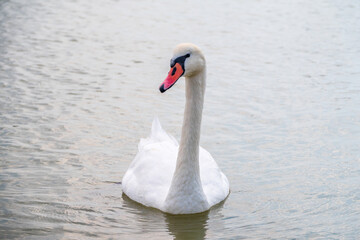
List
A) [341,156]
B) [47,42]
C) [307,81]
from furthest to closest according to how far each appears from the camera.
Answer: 1. [47,42]
2. [307,81]
3. [341,156]

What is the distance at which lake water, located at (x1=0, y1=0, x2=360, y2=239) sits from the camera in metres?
6.57

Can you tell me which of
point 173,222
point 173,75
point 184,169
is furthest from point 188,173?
point 173,75

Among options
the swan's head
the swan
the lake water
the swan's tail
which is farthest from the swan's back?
the swan's head

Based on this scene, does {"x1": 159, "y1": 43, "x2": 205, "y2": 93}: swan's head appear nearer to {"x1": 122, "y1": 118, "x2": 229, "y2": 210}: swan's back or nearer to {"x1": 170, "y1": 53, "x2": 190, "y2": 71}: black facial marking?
{"x1": 170, "y1": 53, "x2": 190, "y2": 71}: black facial marking

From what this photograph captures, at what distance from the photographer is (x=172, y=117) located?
389 inches

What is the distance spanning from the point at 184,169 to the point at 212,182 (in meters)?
0.55

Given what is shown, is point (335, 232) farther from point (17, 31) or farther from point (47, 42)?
point (17, 31)

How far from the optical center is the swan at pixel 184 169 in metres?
6.21

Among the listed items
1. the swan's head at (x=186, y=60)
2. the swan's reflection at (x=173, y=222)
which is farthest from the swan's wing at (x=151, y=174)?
the swan's head at (x=186, y=60)

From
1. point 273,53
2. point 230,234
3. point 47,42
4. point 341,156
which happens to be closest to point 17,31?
point 47,42

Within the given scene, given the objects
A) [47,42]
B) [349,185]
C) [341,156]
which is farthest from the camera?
[47,42]

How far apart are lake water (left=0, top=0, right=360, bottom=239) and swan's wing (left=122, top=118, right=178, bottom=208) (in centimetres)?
13

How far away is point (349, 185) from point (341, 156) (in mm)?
944

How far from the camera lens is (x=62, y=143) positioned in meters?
8.58
